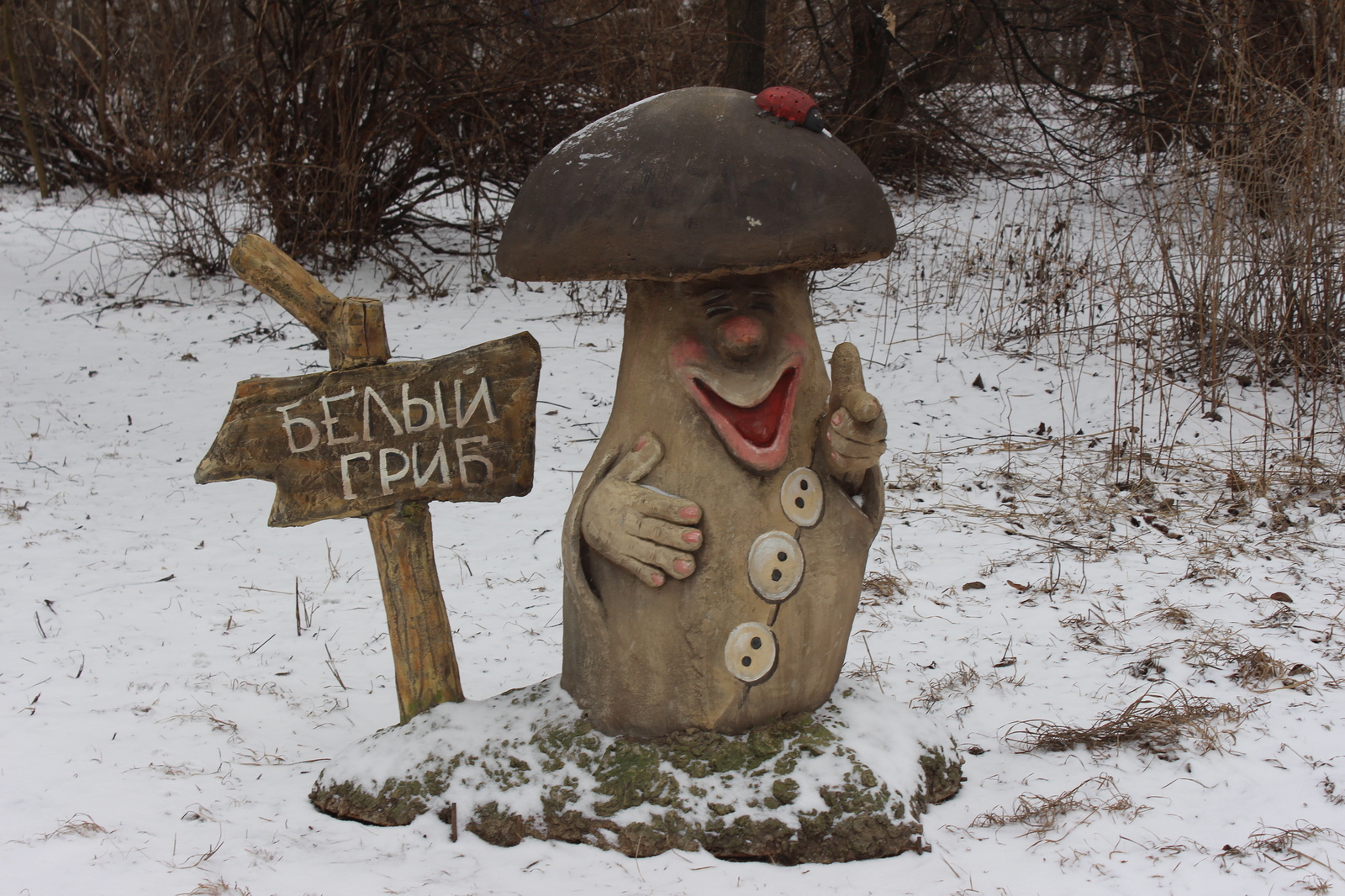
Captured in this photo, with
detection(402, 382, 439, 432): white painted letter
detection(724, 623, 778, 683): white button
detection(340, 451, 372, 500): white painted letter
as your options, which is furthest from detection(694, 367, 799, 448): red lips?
detection(340, 451, 372, 500): white painted letter

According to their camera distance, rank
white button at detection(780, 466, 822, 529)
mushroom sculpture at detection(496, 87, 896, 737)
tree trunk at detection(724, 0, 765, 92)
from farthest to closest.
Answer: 1. tree trunk at detection(724, 0, 765, 92)
2. white button at detection(780, 466, 822, 529)
3. mushroom sculpture at detection(496, 87, 896, 737)

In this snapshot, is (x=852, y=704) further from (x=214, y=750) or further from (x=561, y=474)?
(x=561, y=474)

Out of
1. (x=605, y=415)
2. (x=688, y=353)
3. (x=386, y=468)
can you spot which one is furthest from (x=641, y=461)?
(x=605, y=415)

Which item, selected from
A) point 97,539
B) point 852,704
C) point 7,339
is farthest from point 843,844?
point 7,339

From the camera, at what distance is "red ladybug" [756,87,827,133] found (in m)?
2.40

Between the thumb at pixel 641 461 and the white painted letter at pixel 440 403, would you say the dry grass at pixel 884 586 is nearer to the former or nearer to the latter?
the thumb at pixel 641 461

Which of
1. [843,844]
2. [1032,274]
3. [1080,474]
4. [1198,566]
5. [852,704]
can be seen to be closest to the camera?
[843,844]

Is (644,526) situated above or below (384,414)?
below

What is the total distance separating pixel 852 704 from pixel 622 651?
659 millimetres

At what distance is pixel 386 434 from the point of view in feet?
8.57

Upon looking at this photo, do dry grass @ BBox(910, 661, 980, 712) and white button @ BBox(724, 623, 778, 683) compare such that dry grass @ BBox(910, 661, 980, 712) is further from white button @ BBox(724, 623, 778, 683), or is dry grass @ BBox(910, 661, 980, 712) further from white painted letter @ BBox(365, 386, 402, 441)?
white painted letter @ BBox(365, 386, 402, 441)

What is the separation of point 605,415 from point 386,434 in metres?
3.19

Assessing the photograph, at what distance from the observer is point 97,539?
4.37m

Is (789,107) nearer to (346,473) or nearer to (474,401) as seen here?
(474,401)
